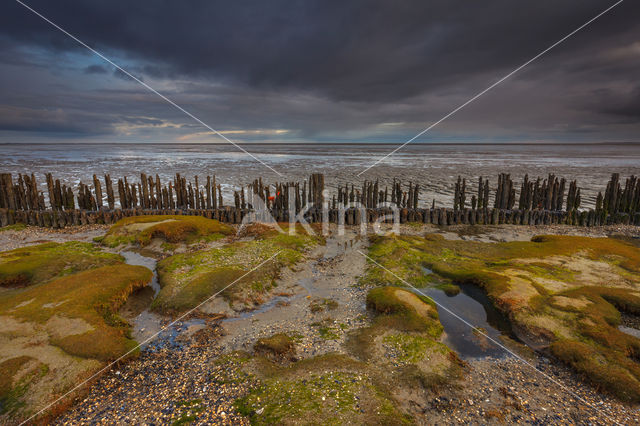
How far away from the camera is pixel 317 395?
4590 millimetres

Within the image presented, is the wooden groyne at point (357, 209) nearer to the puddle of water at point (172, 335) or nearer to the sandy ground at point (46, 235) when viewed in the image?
the sandy ground at point (46, 235)

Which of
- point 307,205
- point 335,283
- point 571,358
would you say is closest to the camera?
Result: point 571,358

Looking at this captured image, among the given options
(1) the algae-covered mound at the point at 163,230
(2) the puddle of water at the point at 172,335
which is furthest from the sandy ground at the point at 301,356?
(1) the algae-covered mound at the point at 163,230

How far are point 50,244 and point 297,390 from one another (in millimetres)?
11749

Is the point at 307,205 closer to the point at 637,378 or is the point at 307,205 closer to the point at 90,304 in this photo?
the point at 90,304

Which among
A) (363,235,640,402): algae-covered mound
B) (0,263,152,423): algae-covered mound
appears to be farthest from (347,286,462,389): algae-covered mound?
(0,263,152,423): algae-covered mound

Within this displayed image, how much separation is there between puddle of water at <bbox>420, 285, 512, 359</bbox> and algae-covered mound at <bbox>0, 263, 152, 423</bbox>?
6.39 m

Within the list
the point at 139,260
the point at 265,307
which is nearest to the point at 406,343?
the point at 265,307

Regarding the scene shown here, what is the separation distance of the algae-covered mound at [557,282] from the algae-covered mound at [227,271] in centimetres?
296

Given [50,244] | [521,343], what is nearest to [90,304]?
[50,244]

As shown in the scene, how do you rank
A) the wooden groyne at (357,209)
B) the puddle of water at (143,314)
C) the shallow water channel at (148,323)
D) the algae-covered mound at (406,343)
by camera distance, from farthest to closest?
the wooden groyne at (357,209) → the puddle of water at (143,314) → the shallow water channel at (148,323) → the algae-covered mound at (406,343)

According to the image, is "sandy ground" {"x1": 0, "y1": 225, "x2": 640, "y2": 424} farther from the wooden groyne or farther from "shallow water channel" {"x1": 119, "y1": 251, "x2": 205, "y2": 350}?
the wooden groyne

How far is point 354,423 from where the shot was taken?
13.5 ft

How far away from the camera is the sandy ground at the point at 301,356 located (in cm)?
440
